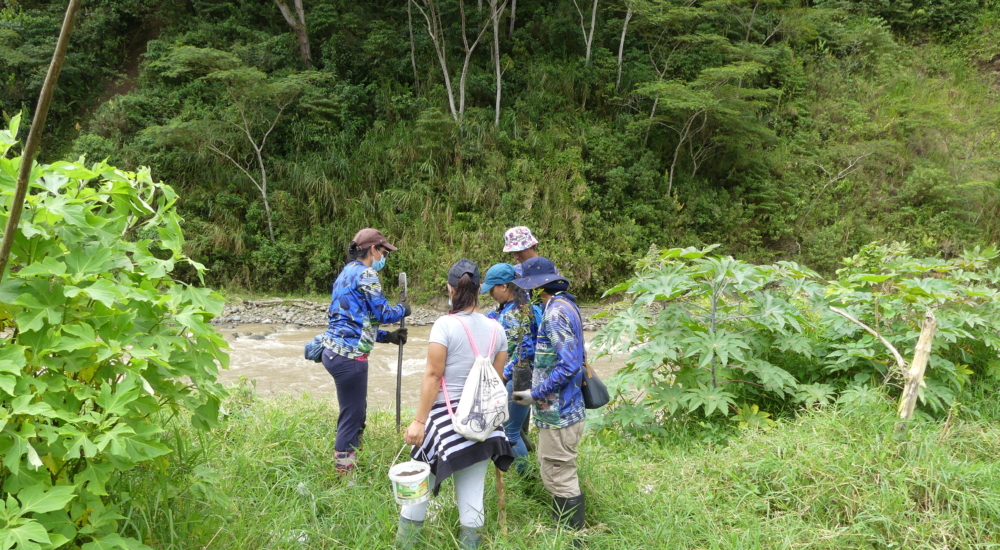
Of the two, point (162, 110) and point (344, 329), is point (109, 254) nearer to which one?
point (344, 329)

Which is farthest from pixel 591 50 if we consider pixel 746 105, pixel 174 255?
pixel 174 255

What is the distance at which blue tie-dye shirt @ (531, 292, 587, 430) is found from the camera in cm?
256

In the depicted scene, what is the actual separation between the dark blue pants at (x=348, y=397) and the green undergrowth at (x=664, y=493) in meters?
0.10

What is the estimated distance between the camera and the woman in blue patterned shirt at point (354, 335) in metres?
3.04

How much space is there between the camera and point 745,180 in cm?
1467

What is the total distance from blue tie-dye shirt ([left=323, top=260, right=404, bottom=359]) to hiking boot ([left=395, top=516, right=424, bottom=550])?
104 cm

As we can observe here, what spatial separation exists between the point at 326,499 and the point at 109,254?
1439 millimetres

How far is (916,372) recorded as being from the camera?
2.97 metres

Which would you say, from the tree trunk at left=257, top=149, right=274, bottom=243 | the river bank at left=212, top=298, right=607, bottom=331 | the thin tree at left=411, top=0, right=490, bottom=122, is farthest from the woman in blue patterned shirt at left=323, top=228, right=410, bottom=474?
the thin tree at left=411, top=0, right=490, bottom=122

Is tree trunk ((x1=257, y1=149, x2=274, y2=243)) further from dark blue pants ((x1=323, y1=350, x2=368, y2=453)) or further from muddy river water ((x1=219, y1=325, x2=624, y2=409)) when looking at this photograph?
dark blue pants ((x1=323, y1=350, x2=368, y2=453))

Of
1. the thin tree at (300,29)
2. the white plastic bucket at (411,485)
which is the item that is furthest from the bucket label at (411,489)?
the thin tree at (300,29)

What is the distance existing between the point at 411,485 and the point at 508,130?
13060mm

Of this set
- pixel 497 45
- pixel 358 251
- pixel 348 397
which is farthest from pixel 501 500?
pixel 497 45

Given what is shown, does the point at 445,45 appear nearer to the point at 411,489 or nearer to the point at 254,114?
the point at 254,114
